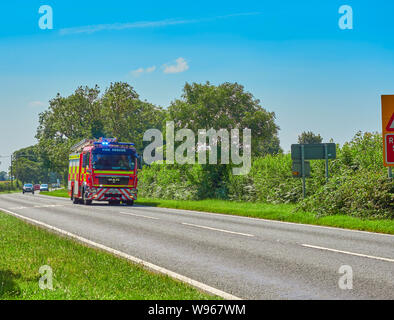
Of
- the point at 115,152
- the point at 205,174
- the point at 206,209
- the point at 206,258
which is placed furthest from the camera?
the point at 205,174

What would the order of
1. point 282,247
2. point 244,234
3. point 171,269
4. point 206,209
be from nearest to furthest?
1. point 171,269
2. point 282,247
3. point 244,234
4. point 206,209

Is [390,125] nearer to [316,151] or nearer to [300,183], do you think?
[316,151]

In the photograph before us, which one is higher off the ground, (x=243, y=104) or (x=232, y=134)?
(x=243, y=104)

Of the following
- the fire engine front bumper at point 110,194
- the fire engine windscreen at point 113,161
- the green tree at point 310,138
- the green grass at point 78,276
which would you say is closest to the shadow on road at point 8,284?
the green grass at point 78,276

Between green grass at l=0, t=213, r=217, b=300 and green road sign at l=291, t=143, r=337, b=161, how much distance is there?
11919mm

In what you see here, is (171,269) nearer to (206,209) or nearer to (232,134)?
(206,209)

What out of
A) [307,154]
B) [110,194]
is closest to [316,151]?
[307,154]

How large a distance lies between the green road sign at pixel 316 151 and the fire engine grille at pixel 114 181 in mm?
11926

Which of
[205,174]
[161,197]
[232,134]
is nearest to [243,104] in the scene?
[232,134]

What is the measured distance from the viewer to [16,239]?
1189 cm

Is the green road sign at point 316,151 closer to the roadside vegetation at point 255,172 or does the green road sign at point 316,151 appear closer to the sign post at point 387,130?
the roadside vegetation at point 255,172

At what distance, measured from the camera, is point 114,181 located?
29.1 meters

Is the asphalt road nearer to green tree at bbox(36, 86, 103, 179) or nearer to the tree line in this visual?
the tree line
